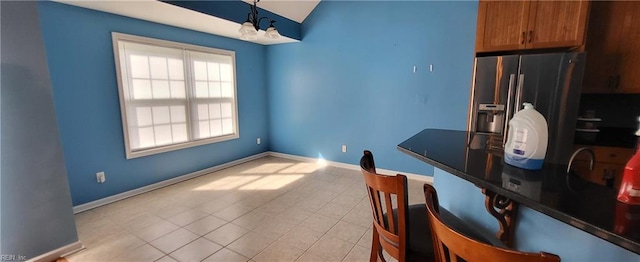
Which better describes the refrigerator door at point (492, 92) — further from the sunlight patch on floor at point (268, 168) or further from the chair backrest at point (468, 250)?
the sunlight patch on floor at point (268, 168)

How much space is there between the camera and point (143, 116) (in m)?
3.28

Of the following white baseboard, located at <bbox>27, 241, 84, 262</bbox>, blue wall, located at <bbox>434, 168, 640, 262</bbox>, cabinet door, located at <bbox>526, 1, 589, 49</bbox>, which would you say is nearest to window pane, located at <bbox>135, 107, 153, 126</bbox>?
Result: white baseboard, located at <bbox>27, 241, 84, 262</bbox>

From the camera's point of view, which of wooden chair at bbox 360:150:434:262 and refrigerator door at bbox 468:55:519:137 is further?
refrigerator door at bbox 468:55:519:137

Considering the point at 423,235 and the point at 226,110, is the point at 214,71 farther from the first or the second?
the point at 423,235

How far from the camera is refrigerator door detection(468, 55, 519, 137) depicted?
2.53 m

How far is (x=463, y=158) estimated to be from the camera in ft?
4.01

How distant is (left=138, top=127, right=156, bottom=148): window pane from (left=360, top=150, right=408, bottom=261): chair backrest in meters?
3.11

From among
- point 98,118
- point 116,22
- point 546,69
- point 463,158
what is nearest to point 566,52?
point 546,69

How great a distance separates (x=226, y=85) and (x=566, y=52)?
4.19 metres

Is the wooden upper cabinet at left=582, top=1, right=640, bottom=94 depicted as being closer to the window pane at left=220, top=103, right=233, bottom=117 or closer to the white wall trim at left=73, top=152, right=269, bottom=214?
the window pane at left=220, top=103, right=233, bottom=117

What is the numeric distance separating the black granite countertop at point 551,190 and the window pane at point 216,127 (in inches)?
137

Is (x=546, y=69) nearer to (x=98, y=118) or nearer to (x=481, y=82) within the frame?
(x=481, y=82)

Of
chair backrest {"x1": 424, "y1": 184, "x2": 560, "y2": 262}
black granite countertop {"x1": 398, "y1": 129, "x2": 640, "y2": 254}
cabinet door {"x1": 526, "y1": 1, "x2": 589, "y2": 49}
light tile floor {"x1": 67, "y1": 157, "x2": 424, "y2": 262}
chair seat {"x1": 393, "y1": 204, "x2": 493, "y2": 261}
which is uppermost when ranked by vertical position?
cabinet door {"x1": 526, "y1": 1, "x2": 589, "y2": 49}

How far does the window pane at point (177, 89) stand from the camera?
3547mm
